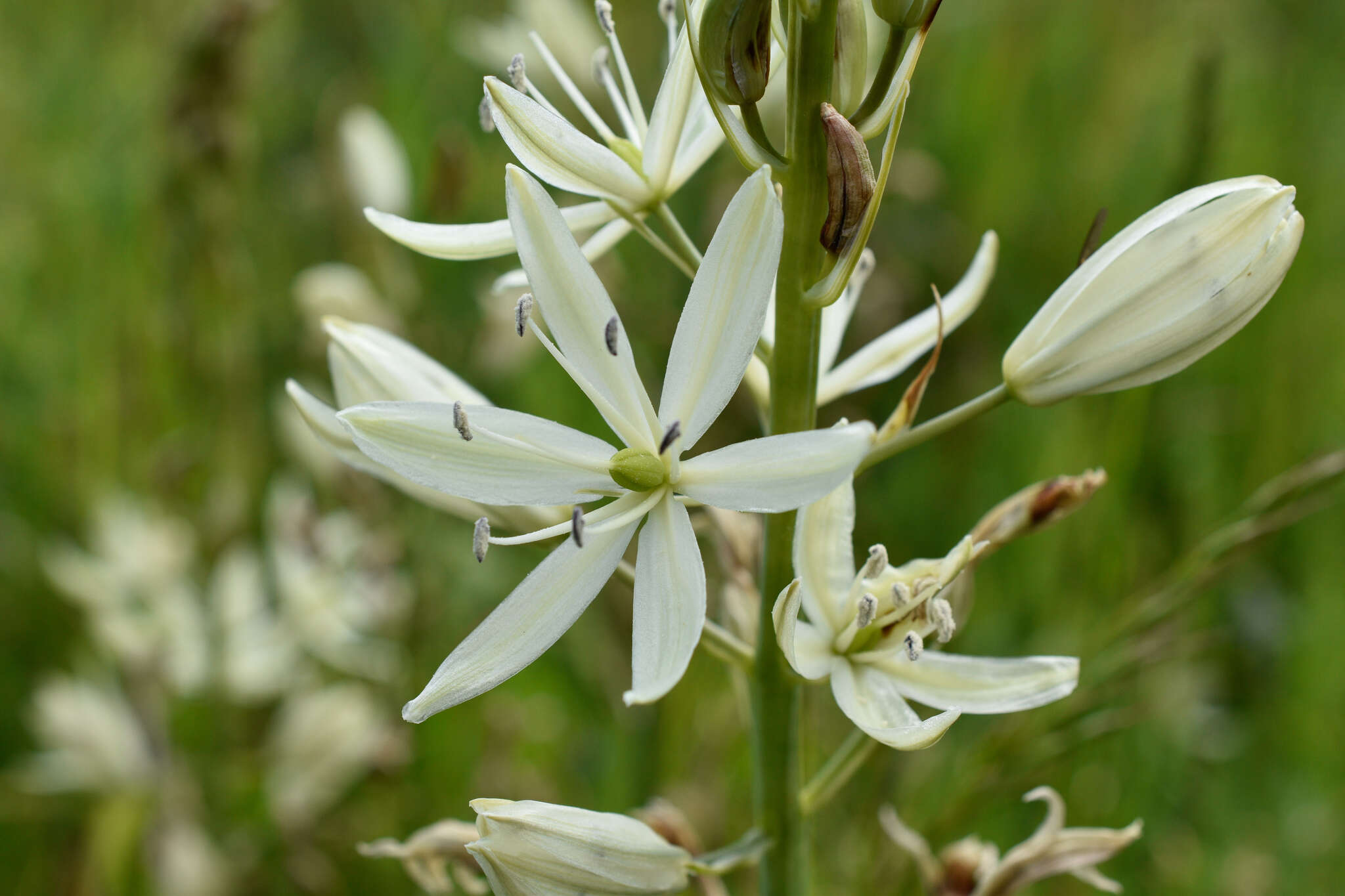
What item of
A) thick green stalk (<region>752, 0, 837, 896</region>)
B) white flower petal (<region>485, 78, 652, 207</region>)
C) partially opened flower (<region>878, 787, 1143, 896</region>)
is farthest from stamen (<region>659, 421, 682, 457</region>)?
partially opened flower (<region>878, 787, 1143, 896</region>)

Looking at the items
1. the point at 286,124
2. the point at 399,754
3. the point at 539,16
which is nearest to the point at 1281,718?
the point at 399,754

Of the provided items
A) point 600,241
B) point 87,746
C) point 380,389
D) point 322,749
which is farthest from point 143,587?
point 600,241

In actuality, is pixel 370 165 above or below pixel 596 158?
above

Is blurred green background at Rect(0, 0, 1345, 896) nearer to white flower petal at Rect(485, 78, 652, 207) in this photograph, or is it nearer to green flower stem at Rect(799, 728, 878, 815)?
green flower stem at Rect(799, 728, 878, 815)

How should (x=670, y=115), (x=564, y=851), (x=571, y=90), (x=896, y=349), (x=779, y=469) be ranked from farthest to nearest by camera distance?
(x=571, y=90), (x=896, y=349), (x=670, y=115), (x=564, y=851), (x=779, y=469)

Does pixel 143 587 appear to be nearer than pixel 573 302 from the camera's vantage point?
No

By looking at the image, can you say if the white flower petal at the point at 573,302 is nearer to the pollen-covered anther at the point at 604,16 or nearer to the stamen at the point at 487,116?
the stamen at the point at 487,116

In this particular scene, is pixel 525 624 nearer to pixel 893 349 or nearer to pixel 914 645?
pixel 914 645

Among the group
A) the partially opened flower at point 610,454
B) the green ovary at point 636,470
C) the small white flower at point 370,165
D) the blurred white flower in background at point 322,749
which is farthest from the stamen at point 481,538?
the small white flower at point 370,165

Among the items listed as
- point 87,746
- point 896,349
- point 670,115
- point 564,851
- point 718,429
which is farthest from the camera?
point 718,429
